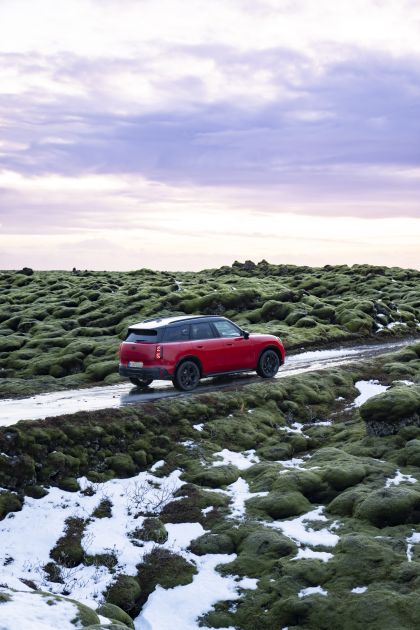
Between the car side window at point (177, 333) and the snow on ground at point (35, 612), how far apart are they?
41.8 feet

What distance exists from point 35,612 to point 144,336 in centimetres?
1365

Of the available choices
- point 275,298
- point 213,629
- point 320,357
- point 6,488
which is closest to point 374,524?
point 213,629

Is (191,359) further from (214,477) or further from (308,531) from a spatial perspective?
(308,531)

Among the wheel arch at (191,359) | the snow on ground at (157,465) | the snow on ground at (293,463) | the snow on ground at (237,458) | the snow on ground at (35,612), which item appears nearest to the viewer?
the snow on ground at (35,612)

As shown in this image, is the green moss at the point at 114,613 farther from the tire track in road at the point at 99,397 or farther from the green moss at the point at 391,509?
the tire track in road at the point at 99,397

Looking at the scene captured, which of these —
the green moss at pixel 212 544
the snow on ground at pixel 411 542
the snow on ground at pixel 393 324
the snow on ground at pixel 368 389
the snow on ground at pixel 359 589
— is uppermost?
the snow on ground at pixel 393 324

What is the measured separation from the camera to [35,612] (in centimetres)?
1007

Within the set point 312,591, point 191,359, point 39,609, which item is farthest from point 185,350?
point 39,609

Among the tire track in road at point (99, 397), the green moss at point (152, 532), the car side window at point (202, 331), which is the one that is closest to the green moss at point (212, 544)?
the green moss at point (152, 532)

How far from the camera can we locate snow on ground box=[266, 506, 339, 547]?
1466 centimetres

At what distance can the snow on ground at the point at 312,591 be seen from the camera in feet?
42.6

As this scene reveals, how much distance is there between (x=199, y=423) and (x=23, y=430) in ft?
18.4

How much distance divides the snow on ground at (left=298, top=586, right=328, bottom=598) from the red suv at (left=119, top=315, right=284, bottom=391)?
10.6m

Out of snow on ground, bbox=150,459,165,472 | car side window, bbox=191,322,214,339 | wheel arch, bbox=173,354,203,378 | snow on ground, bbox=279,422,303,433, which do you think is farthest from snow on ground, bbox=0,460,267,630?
car side window, bbox=191,322,214,339
